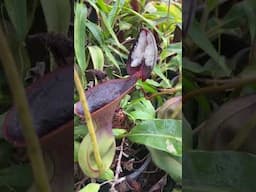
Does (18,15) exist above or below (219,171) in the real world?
above

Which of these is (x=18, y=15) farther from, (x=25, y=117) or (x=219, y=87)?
(x=219, y=87)

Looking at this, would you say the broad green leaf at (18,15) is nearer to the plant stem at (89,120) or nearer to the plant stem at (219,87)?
the plant stem at (89,120)

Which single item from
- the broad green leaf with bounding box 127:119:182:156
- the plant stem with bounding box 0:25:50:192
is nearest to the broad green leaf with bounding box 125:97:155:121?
the broad green leaf with bounding box 127:119:182:156

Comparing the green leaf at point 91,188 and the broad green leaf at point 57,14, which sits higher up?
the broad green leaf at point 57,14

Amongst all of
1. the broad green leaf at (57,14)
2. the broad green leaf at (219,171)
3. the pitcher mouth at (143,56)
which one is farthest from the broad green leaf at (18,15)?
the broad green leaf at (219,171)

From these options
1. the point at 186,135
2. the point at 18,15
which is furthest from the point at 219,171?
the point at 18,15

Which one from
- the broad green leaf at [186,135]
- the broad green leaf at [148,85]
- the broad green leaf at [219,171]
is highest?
the broad green leaf at [148,85]
